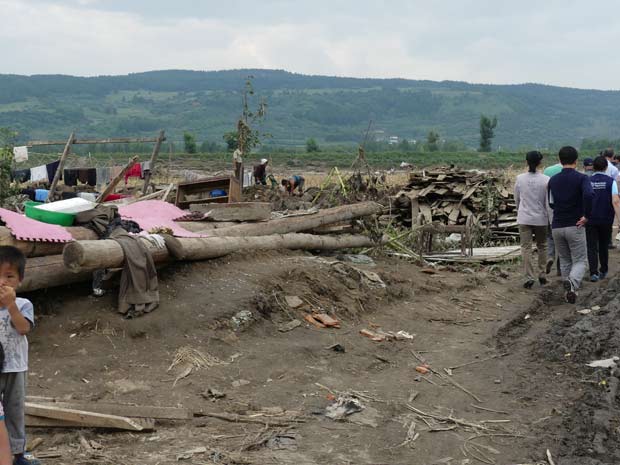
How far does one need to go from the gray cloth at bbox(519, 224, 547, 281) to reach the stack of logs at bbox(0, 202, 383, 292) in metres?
2.88

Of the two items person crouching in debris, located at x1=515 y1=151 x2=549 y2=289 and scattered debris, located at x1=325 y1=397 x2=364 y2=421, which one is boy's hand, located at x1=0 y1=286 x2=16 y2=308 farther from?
person crouching in debris, located at x1=515 y1=151 x2=549 y2=289

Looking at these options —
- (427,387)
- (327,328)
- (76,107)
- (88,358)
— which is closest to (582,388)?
(427,387)

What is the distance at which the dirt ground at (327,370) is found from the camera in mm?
5734

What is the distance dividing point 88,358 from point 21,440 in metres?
2.64

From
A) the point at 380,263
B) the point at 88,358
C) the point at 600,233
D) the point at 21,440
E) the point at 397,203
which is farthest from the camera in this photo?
the point at 397,203

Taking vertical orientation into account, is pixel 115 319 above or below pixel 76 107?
below

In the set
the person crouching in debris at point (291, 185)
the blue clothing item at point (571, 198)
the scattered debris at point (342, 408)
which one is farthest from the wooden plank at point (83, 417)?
the person crouching in debris at point (291, 185)

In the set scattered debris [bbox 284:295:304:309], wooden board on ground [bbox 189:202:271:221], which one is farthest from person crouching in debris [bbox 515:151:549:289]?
scattered debris [bbox 284:295:304:309]

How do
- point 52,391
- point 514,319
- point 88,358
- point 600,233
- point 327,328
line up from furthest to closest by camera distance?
point 600,233, point 514,319, point 327,328, point 88,358, point 52,391

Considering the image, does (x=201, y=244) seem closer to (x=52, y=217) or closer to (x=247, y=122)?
(x=52, y=217)

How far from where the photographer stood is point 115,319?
8.23 metres

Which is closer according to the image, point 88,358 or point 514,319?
point 88,358

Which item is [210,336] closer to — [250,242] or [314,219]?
[250,242]

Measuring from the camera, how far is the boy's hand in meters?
4.63
